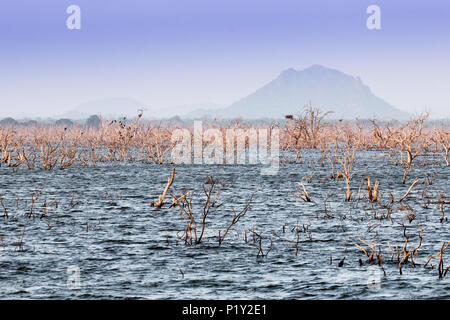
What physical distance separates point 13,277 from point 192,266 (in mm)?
1964

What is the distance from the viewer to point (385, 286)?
22.2ft

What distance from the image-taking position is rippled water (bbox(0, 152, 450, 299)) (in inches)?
264

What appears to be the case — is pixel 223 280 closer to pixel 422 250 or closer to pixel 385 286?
pixel 385 286

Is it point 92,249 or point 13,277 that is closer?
point 13,277

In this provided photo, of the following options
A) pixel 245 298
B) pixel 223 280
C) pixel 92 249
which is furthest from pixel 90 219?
pixel 245 298

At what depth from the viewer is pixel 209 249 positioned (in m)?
8.75

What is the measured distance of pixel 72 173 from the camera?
821 inches

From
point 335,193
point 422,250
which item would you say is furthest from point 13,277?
point 335,193

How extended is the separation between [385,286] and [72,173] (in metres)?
15.5

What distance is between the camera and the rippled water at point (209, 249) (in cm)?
671
